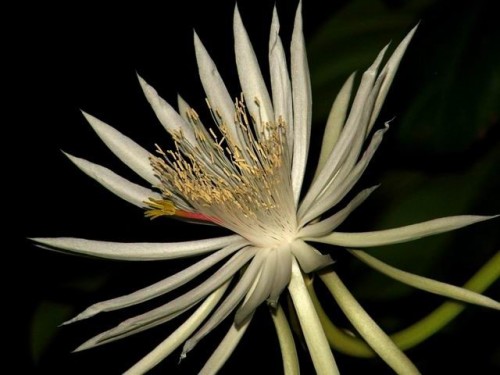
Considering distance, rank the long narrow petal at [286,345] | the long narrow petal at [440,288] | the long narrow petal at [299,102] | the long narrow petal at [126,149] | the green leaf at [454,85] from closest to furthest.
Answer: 1. the long narrow petal at [440,288]
2. the long narrow petal at [286,345]
3. the long narrow petal at [299,102]
4. the long narrow petal at [126,149]
5. the green leaf at [454,85]

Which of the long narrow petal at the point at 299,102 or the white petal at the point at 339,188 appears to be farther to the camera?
the long narrow petal at the point at 299,102

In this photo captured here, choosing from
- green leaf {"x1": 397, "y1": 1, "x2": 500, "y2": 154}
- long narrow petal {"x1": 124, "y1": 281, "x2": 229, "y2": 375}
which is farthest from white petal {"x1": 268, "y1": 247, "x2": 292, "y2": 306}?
green leaf {"x1": 397, "y1": 1, "x2": 500, "y2": 154}

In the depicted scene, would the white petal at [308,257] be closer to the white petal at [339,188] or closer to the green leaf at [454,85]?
the white petal at [339,188]

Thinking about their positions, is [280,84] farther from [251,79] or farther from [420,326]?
[420,326]

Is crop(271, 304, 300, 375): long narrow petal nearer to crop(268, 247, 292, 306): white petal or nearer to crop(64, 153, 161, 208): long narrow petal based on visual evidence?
crop(268, 247, 292, 306): white petal

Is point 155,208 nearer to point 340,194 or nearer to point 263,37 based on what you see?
point 340,194

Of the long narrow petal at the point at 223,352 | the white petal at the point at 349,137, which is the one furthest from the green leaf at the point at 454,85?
the long narrow petal at the point at 223,352
